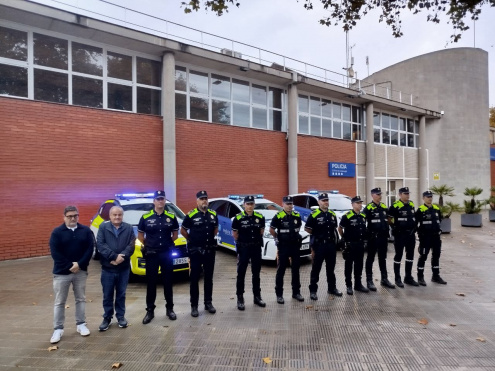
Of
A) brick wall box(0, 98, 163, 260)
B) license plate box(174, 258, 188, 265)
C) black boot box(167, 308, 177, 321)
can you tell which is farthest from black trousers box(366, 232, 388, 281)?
brick wall box(0, 98, 163, 260)

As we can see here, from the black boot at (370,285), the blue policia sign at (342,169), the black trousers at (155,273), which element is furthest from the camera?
the blue policia sign at (342,169)

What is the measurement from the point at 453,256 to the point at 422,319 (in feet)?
19.4

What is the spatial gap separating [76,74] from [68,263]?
29.7ft

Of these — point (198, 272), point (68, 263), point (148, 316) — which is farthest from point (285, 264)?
point (68, 263)

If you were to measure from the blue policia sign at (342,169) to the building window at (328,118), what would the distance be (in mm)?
1614

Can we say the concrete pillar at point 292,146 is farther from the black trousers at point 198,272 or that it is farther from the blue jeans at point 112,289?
the blue jeans at point 112,289

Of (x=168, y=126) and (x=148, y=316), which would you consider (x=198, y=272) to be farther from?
(x=168, y=126)

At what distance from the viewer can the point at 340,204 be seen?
1245cm

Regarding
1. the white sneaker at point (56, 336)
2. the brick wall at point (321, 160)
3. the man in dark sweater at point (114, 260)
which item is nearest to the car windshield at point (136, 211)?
the man in dark sweater at point (114, 260)

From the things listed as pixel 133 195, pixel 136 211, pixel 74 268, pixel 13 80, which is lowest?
pixel 74 268

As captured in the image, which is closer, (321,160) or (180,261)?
(180,261)

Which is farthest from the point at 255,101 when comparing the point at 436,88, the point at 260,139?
the point at 436,88

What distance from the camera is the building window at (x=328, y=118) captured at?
18.4m

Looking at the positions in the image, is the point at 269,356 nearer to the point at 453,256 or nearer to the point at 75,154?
the point at 453,256
